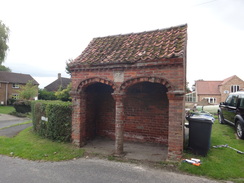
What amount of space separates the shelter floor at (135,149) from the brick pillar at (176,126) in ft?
1.81

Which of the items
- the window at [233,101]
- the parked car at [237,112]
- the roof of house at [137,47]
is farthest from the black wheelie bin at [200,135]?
the window at [233,101]

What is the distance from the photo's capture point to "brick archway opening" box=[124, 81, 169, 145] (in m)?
6.55

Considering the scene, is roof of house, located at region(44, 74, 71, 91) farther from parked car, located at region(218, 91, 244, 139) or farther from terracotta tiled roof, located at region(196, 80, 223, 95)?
parked car, located at region(218, 91, 244, 139)

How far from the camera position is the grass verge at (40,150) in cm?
545

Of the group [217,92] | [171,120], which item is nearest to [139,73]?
[171,120]

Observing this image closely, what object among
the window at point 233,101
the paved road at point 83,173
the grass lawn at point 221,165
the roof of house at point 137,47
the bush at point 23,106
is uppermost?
the roof of house at point 137,47

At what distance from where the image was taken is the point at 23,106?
18609 millimetres

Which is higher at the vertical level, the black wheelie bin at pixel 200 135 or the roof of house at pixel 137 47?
the roof of house at pixel 137 47

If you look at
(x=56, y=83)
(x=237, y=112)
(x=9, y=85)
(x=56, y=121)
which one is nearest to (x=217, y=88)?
(x=237, y=112)

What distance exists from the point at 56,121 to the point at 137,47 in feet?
14.6

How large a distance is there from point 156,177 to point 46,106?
559 cm

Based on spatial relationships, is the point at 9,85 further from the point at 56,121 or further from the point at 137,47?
the point at 137,47

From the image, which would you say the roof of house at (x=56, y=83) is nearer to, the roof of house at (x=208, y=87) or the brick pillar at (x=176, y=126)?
the roof of house at (x=208, y=87)

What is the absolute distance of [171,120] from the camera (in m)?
4.86
